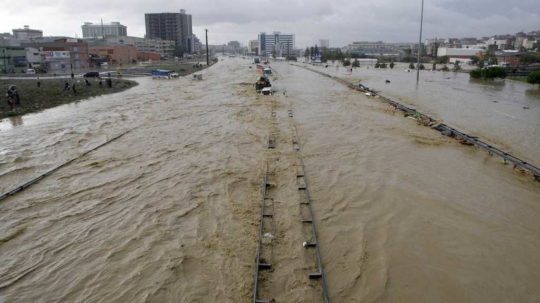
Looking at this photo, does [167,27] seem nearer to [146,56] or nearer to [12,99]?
[146,56]

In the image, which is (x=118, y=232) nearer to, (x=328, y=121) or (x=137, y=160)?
(x=137, y=160)

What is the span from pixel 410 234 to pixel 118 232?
17.5 feet

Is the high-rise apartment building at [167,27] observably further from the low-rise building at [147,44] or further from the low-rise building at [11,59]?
the low-rise building at [11,59]

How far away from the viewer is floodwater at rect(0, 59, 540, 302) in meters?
5.43

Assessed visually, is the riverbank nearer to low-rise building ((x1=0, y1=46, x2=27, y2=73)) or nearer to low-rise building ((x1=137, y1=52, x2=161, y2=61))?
low-rise building ((x1=0, y1=46, x2=27, y2=73))

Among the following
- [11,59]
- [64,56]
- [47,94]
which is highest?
[64,56]

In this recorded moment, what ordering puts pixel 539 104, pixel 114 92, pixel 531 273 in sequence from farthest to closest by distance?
pixel 114 92, pixel 539 104, pixel 531 273

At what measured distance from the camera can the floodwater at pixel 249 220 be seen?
5.43m

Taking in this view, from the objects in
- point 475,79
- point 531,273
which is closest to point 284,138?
point 531,273

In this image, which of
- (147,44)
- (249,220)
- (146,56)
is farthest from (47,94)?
(147,44)

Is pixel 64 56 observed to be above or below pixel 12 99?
above

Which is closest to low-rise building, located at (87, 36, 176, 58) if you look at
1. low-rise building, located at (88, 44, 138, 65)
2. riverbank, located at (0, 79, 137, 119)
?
low-rise building, located at (88, 44, 138, 65)

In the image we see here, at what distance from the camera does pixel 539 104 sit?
991 inches

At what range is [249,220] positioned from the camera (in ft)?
23.9
